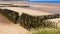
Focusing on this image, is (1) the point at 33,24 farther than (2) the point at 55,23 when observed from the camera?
Yes

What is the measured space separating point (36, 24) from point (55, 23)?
4.21ft

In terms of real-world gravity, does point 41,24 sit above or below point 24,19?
above

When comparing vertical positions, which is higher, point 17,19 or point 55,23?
point 55,23

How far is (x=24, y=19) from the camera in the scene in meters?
8.34

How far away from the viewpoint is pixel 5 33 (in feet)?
21.8

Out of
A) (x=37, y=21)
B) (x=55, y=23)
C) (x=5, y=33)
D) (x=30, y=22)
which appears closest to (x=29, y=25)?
(x=30, y=22)

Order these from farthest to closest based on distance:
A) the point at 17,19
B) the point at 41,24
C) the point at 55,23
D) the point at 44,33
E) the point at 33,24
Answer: the point at 17,19, the point at 33,24, the point at 41,24, the point at 55,23, the point at 44,33

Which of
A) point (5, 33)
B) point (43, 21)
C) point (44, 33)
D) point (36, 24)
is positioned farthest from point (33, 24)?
point (44, 33)

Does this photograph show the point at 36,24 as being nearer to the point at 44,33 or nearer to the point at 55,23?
the point at 55,23

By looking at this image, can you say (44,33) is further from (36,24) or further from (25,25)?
(25,25)

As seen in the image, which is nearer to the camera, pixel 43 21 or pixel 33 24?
pixel 43 21

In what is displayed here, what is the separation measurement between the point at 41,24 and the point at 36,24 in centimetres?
38

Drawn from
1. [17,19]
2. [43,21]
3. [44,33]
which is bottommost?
[17,19]

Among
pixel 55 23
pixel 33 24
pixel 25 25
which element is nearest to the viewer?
pixel 55 23
